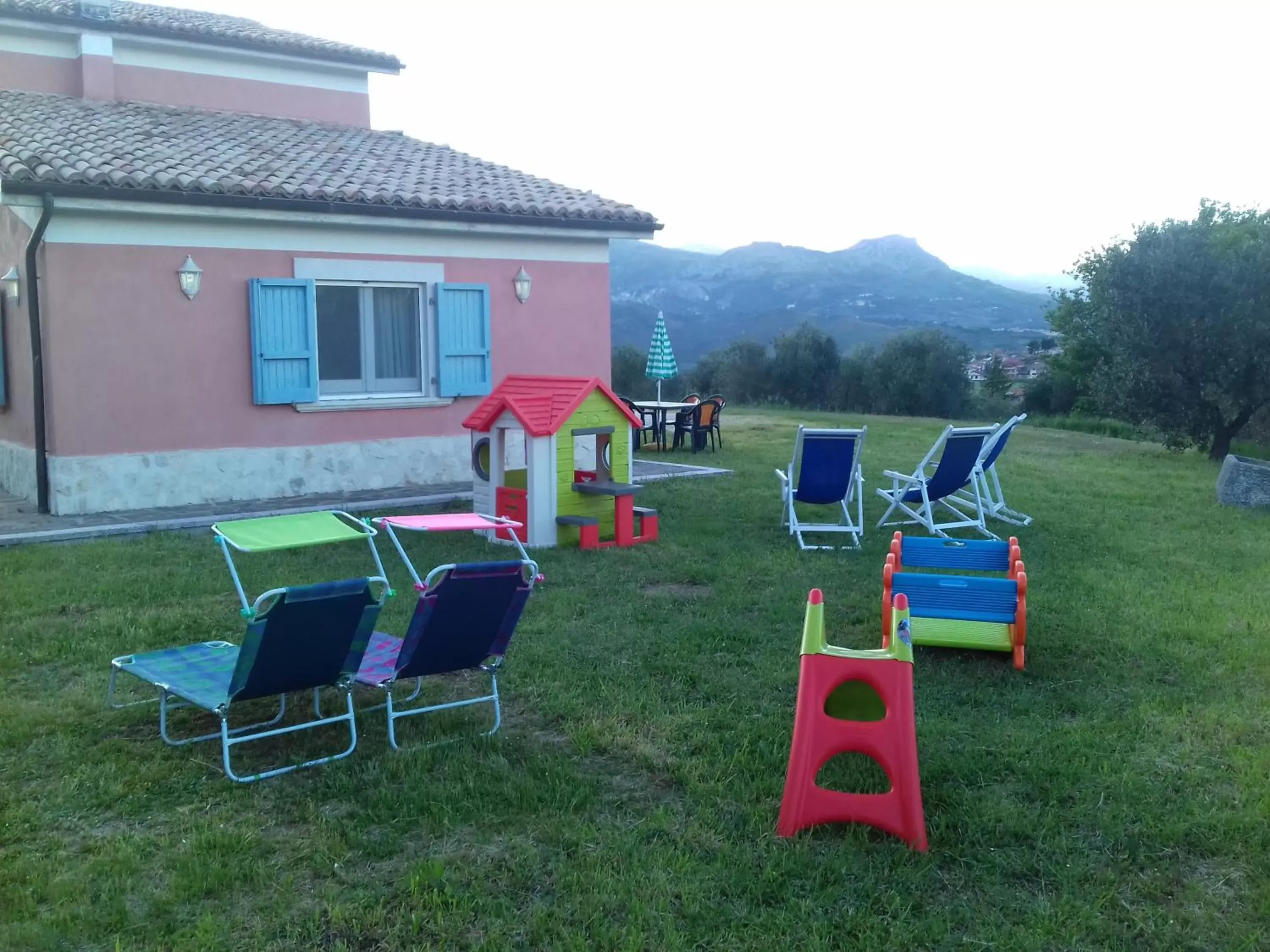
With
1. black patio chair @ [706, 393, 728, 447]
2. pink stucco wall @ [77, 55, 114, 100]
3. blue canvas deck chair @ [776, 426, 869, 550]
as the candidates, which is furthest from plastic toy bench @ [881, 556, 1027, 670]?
pink stucco wall @ [77, 55, 114, 100]

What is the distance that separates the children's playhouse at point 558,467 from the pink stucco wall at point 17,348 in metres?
4.24

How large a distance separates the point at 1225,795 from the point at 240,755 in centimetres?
377

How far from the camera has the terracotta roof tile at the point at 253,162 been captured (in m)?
9.38

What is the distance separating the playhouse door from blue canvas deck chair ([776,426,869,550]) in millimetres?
2086

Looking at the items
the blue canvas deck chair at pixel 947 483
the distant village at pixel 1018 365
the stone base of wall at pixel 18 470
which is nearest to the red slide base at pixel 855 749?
the blue canvas deck chair at pixel 947 483

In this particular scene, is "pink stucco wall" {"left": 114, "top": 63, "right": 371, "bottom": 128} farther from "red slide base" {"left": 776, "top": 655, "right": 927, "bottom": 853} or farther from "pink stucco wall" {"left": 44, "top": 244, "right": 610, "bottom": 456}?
"red slide base" {"left": 776, "top": 655, "right": 927, "bottom": 853}

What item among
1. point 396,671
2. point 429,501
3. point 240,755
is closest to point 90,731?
point 240,755

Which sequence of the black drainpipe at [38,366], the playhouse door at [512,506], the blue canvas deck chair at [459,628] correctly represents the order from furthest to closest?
A: the black drainpipe at [38,366] → the playhouse door at [512,506] → the blue canvas deck chair at [459,628]

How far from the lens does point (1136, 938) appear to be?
3.06 m

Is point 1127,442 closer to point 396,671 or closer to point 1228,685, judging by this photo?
point 1228,685

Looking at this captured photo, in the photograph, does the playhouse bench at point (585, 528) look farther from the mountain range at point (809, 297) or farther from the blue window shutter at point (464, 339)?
the mountain range at point (809, 297)

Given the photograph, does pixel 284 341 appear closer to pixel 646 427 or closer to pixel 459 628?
pixel 459 628

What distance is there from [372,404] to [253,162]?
8.65 ft

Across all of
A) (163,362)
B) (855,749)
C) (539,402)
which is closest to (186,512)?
(163,362)
